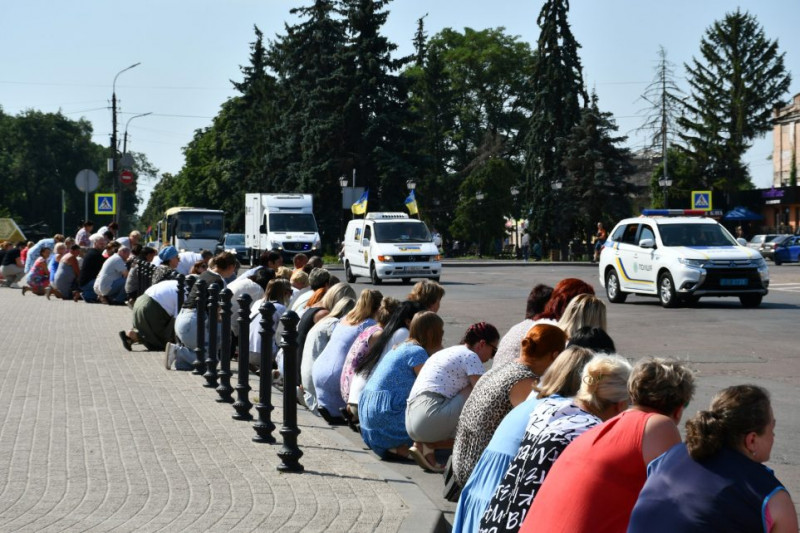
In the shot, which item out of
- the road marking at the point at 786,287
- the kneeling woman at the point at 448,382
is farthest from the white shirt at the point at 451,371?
the road marking at the point at 786,287

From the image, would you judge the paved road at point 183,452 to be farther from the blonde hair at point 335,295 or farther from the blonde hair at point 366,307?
the blonde hair at point 335,295

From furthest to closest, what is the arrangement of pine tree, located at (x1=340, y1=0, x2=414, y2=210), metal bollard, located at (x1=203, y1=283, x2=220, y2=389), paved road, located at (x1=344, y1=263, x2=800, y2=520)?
pine tree, located at (x1=340, y1=0, x2=414, y2=210), metal bollard, located at (x1=203, y1=283, x2=220, y2=389), paved road, located at (x1=344, y1=263, x2=800, y2=520)

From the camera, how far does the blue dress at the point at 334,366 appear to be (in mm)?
10586

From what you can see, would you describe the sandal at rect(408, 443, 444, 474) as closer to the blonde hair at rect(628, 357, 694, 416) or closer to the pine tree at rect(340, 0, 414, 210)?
the blonde hair at rect(628, 357, 694, 416)

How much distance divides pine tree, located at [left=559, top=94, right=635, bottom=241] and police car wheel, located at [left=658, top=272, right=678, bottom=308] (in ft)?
149

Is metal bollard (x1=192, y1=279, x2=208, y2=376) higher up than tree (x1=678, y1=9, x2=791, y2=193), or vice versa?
tree (x1=678, y1=9, x2=791, y2=193)

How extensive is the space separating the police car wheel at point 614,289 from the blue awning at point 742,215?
57624mm

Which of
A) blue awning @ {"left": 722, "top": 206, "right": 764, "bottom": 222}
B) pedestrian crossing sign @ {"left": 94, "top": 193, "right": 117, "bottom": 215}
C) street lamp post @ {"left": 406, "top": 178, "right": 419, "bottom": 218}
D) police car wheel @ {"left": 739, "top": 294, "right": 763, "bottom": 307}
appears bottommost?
police car wheel @ {"left": 739, "top": 294, "right": 763, "bottom": 307}

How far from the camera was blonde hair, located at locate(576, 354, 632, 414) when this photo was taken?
15.9 feet

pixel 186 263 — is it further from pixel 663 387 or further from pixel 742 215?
pixel 742 215

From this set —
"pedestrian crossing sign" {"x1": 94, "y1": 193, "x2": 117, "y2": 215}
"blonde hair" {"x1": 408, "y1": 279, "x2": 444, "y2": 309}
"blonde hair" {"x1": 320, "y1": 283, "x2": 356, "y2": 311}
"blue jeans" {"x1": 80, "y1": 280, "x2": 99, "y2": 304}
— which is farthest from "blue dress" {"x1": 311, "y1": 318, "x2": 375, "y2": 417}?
"pedestrian crossing sign" {"x1": 94, "y1": 193, "x2": 117, "y2": 215}

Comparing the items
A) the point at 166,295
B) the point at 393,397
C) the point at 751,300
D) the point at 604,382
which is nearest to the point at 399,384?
the point at 393,397

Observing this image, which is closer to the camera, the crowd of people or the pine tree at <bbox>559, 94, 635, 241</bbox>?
the crowd of people

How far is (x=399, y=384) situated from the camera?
895 cm
